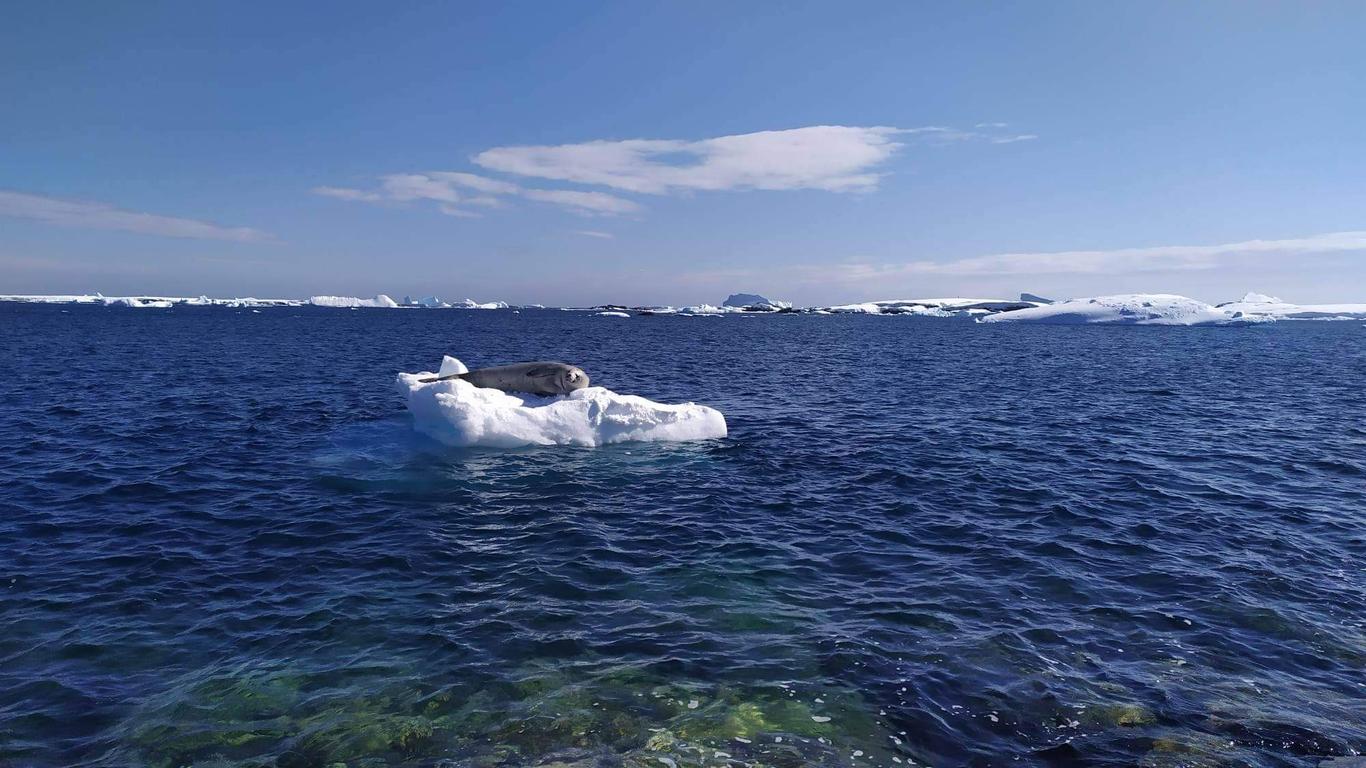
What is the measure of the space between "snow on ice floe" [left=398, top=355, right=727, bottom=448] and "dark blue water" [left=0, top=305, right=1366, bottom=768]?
574mm

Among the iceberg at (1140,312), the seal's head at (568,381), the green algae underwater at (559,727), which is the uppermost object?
the iceberg at (1140,312)

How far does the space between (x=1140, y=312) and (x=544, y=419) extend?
141 m

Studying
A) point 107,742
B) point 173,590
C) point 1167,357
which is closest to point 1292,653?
point 107,742

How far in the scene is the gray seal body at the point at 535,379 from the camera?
22.5 meters

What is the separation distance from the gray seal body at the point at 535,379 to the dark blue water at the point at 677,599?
3.22 meters

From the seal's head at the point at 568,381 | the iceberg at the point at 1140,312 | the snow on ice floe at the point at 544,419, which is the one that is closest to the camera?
the snow on ice floe at the point at 544,419

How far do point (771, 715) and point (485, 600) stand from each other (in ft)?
15.9

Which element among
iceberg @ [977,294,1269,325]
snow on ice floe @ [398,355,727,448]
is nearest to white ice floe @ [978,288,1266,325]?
iceberg @ [977,294,1269,325]

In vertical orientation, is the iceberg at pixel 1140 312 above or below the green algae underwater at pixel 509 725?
above

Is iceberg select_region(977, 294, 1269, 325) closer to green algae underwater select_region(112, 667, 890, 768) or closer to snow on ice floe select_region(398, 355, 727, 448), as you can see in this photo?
snow on ice floe select_region(398, 355, 727, 448)

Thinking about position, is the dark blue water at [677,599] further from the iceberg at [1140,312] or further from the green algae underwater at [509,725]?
the iceberg at [1140,312]

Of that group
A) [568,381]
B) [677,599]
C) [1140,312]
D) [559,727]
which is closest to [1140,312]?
[1140,312]

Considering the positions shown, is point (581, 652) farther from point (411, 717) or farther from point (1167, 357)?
point (1167, 357)

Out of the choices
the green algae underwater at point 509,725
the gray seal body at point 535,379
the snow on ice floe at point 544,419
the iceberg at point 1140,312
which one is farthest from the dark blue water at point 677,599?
the iceberg at point 1140,312
